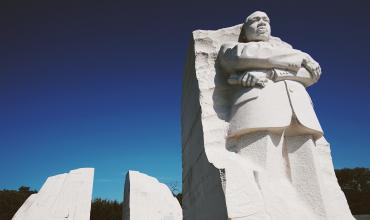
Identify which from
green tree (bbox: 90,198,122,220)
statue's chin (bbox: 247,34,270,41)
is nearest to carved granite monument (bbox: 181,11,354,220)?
statue's chin (bbox: 247,34,270,41)

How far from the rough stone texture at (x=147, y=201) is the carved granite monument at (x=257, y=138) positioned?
394 cm

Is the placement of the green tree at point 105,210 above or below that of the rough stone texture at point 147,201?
above

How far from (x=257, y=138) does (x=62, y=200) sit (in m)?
6.30

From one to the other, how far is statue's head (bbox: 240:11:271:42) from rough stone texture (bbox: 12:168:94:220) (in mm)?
6068

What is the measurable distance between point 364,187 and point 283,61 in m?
24.4

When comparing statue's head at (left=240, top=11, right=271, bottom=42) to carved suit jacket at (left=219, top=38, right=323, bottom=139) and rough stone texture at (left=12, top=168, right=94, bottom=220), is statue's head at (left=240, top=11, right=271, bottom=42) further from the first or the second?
rough stone texture at (left=12, top=168, right=94, bottom=220)

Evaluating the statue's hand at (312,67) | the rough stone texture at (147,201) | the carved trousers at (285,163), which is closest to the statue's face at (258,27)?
the statue's hand at (312,67)

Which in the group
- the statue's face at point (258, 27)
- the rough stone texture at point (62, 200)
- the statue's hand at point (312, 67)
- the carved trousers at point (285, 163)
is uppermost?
the statue's face at point (258, 27)

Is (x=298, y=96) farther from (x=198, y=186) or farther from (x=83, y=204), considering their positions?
(x=83, y=204)

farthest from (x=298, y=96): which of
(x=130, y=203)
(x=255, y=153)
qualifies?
(x=130, y=203)

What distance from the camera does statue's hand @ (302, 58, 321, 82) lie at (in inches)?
132

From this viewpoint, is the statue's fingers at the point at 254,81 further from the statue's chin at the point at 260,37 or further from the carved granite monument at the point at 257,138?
the statue's chin at the point at 260,37

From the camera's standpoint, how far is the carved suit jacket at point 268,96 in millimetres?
2871

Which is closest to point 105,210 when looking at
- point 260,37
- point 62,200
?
point 62,200
